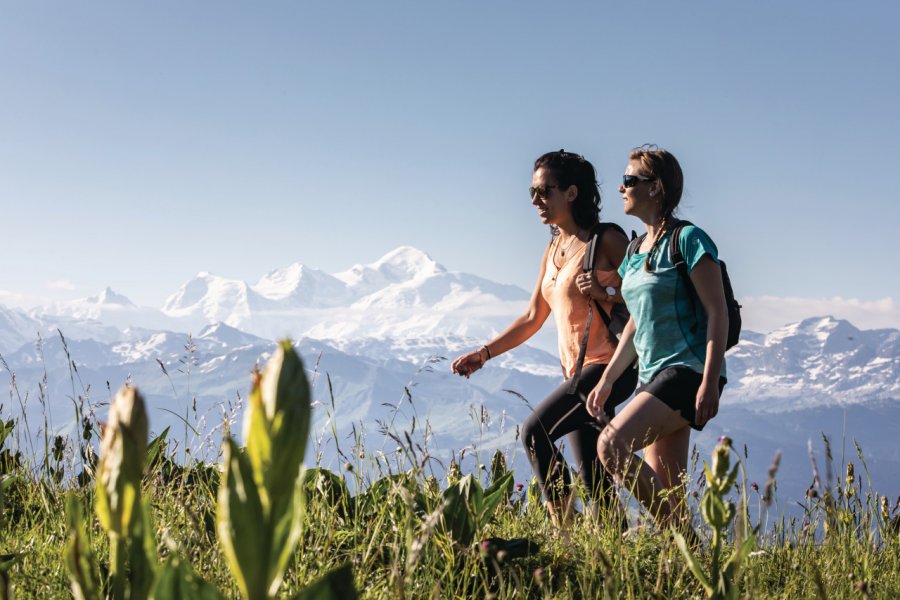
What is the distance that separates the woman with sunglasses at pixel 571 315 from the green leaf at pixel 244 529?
3.49 metres

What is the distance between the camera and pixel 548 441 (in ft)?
15.2

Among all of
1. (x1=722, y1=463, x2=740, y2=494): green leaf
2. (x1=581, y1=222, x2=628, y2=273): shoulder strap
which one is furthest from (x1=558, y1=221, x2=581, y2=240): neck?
(x1=722, y1=463, x2=740, y2=494): green leaf

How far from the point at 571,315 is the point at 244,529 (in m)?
4.13

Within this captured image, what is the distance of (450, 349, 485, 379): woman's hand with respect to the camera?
4945 mm

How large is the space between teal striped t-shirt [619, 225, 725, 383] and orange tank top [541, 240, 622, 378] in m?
0.56

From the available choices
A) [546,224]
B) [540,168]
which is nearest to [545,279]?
[546,224]

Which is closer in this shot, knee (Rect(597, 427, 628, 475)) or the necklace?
knee (Rect(597, 427, 628, 475))

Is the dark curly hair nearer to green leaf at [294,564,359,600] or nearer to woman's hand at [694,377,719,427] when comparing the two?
woman's hand at [694,377,719,427]

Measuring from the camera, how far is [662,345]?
4059 mm

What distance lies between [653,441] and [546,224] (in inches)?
74.2

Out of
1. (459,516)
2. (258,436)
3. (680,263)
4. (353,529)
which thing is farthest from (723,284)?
(258,436)

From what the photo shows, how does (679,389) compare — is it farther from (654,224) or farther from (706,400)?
(654,224)

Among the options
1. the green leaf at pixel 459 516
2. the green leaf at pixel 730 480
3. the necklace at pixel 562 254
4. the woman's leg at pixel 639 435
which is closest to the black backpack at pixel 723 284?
the woman's leg at pixel 639 435

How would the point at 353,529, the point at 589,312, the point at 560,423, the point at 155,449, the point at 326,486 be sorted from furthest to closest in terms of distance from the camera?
the point at 589,312
the point at 560,423
the point at 155,449
the point at 326,486
the point at 353,529
